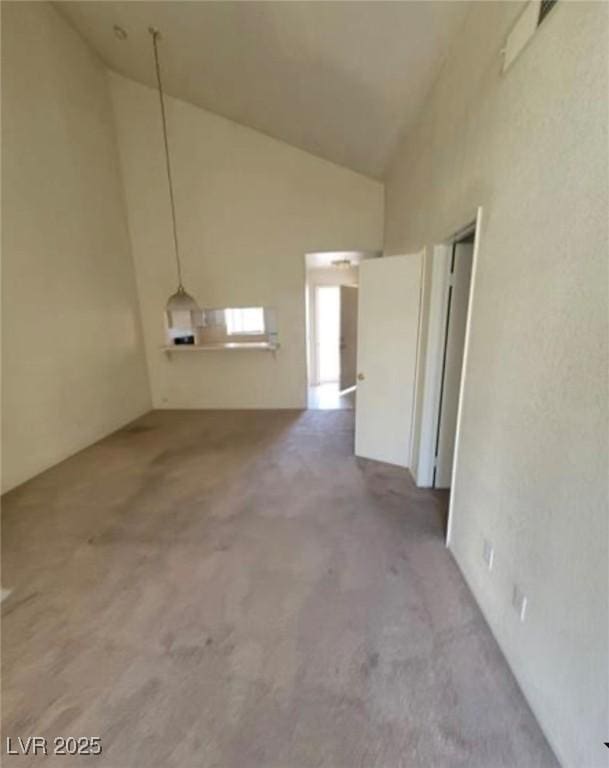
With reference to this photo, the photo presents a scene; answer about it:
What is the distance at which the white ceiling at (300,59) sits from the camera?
7.13 ft

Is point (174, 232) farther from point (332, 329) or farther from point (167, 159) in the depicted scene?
point (332, 329)

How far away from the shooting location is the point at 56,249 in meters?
3.80

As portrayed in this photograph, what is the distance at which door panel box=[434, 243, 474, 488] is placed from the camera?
2.53m

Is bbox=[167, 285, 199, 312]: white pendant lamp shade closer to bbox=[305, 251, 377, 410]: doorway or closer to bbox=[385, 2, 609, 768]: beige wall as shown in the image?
bbox=[305, 251, 377, 410]: doorway

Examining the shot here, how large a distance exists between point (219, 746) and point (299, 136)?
5513 mm

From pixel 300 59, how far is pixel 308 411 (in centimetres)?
417

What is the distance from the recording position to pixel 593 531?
104cm

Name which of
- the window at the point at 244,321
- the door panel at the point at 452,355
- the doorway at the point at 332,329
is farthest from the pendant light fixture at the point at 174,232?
the door panel at the point at 452,355

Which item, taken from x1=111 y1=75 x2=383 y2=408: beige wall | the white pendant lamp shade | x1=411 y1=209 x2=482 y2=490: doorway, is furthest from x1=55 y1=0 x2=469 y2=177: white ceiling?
the white pendant lamp shade

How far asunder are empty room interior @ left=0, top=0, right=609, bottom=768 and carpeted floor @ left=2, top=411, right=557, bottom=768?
13 millimetres

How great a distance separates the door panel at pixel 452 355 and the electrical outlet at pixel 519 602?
4.92 feet

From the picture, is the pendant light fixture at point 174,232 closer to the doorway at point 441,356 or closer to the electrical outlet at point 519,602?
the doorway at point 441,356

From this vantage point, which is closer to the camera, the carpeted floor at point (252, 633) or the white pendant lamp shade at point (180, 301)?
the carpeted floor at point (252, 633)

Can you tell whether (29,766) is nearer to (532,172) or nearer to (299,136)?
(532,172)
